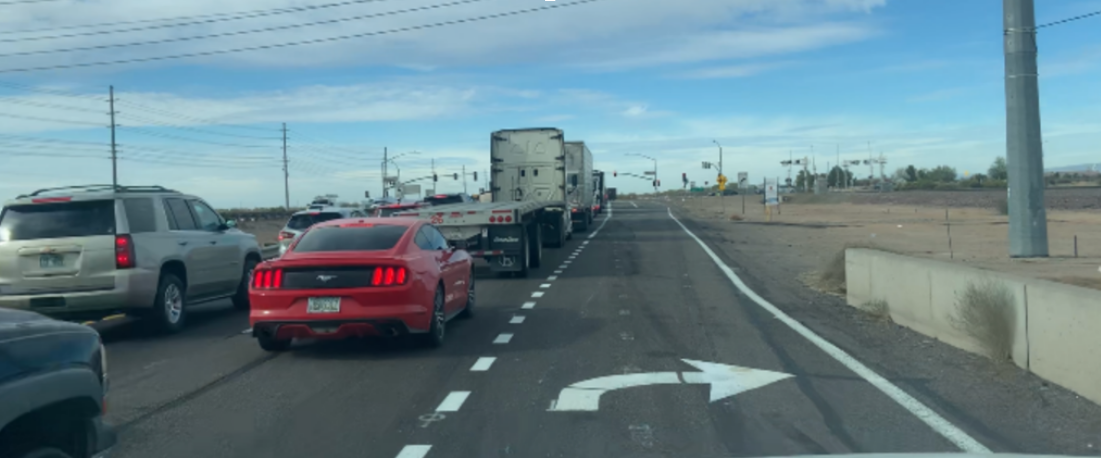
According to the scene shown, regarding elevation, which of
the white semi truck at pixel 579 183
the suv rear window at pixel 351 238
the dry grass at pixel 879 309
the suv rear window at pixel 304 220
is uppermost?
the white semi truck at pixel 579 183

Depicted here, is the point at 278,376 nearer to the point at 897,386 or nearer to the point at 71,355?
the point at 71,355

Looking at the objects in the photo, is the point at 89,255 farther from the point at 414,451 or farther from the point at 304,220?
the point at 304,220

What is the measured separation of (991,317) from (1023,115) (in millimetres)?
12415

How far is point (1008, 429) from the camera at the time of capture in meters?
6.77

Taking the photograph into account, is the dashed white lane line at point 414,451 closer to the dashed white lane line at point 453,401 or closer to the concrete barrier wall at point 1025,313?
the dashed white lane line at point 453,401

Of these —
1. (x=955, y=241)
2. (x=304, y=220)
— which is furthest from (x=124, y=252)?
(x=955, y=241)

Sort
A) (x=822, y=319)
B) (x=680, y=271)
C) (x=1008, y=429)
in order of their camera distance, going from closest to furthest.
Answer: (x=1008, y=429) → (x=822, y=319) → (x=680, y=271)

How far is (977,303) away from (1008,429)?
2.78 m

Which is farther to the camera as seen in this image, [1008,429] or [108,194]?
[108,194]

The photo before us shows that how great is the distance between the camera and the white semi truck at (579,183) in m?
37.2

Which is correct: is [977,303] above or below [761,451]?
above

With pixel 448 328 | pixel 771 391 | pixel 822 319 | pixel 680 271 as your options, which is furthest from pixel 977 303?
pixel 680 271

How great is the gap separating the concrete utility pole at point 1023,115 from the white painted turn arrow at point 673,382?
43.5 ft

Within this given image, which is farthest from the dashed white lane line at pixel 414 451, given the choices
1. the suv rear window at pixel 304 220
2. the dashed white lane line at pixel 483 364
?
the suv rear window at pixel 304 220
